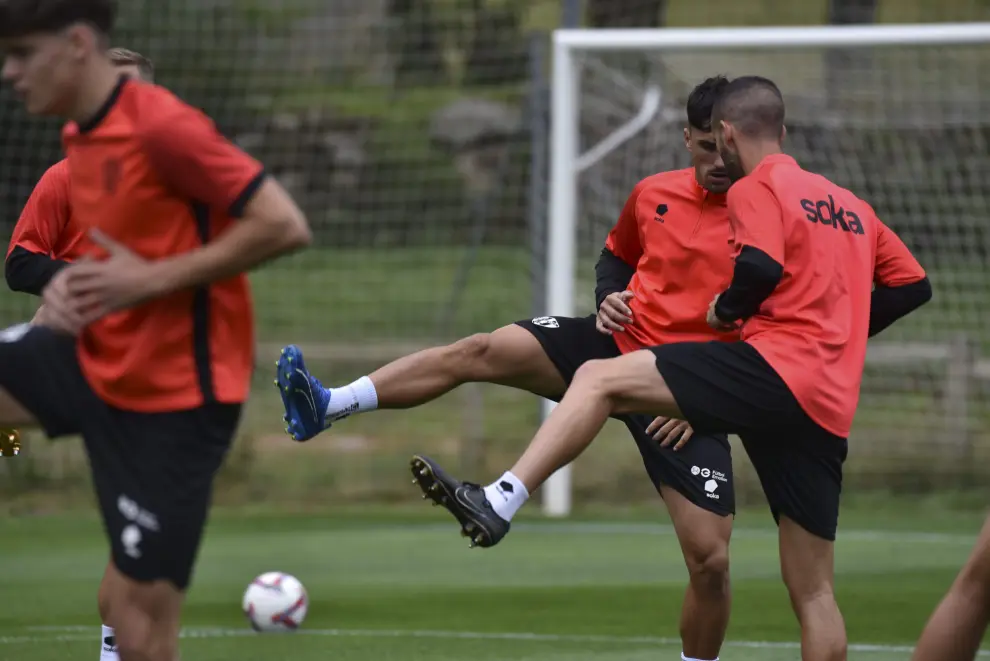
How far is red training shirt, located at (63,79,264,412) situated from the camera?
12.9 feet

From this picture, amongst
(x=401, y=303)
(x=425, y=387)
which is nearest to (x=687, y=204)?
(x=425, y=387)

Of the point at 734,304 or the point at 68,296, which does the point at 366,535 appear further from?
the point at 68,296

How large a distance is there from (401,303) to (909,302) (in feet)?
40.6

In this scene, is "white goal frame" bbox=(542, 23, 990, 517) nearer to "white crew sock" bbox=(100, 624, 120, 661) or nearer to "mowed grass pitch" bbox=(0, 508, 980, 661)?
"mowed grass pitch" bbox=(0, 508, 980, 661)

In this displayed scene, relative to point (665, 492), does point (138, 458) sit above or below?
above

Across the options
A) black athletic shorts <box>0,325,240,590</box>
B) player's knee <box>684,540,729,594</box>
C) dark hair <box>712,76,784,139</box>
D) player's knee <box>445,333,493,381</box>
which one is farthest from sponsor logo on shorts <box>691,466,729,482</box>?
black athletic shorts <box>0,325,240,590</box>

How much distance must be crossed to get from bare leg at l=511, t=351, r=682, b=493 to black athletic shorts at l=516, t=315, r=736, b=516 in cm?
63

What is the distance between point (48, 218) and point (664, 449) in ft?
8.37

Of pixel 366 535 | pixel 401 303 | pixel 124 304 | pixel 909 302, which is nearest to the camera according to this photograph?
pixel 124 304

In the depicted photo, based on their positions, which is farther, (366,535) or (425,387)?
(366,535)

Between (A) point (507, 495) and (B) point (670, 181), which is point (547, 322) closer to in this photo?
(B) point (670, 181)

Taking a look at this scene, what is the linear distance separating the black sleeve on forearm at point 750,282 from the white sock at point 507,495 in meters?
0.89

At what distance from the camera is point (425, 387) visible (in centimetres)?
619

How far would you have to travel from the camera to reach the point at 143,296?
392cm
